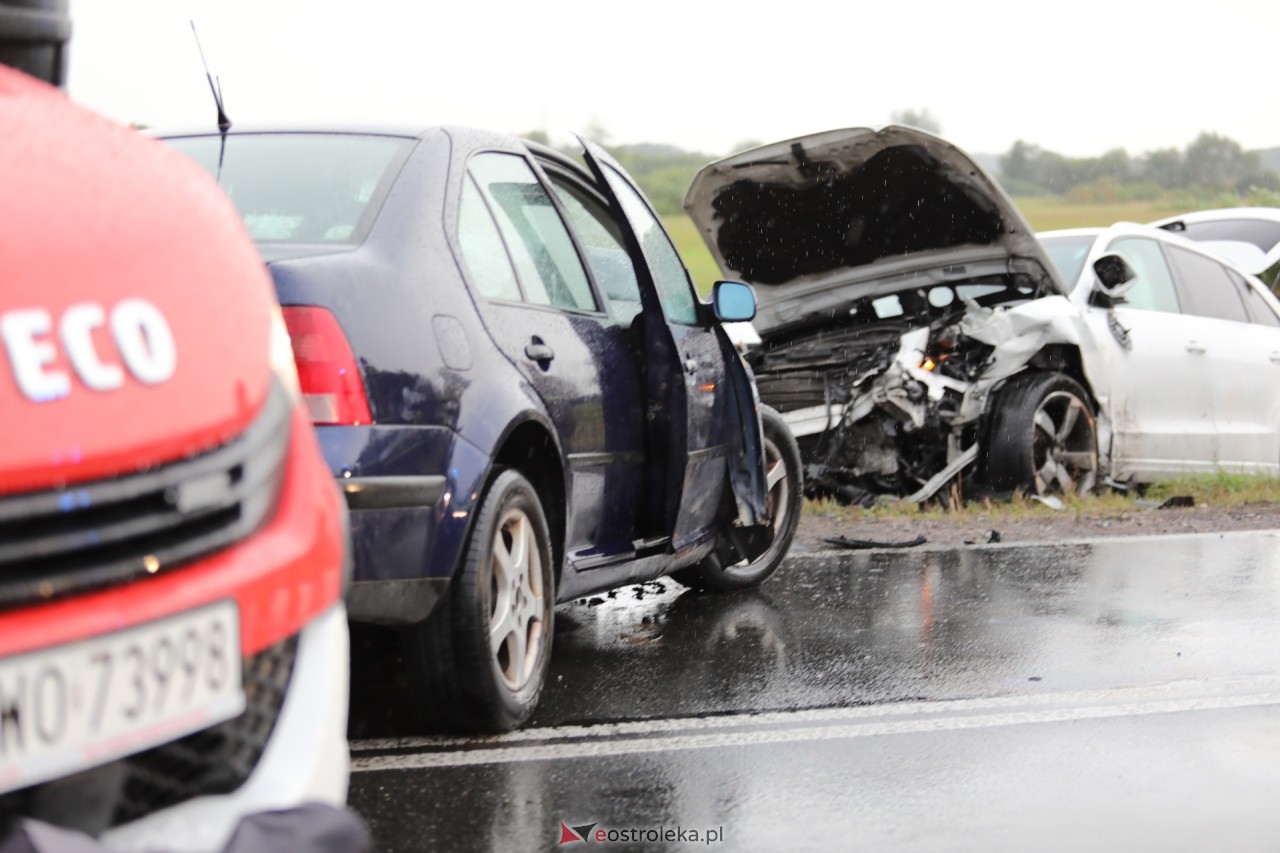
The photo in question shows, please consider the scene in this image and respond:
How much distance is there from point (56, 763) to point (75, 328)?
20.8 inches

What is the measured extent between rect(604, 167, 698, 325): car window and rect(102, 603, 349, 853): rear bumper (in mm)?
3200

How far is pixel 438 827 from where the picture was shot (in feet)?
12.1

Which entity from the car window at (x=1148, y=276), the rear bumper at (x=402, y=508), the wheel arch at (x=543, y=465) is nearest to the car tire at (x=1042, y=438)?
the car window at (x=1148, y=276)

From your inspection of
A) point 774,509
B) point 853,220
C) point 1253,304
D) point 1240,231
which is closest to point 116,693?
point 774,509

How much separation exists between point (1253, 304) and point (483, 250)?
807 cm

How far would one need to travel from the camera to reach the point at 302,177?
4496 mm

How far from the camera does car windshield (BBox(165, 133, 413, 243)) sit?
427cm

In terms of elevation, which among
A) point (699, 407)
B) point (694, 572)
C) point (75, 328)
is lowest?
point (694, 572)

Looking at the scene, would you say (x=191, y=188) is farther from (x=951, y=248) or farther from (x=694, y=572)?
(x=951, y=248)

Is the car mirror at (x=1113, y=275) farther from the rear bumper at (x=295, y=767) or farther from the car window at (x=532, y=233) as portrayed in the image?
the rear bumper at (x=295, y=767)

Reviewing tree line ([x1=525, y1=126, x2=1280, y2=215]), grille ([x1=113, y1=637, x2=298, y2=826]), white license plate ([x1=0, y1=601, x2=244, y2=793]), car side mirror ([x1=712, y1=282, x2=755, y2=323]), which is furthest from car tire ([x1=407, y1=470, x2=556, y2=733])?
tree line ([x1=525, y1=126, x2=1280, y2=215])

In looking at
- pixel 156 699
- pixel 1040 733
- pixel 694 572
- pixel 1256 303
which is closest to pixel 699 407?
pixel 694 572

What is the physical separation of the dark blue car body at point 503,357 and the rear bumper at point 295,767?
145 centimetres

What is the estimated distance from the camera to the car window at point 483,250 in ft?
14.7
